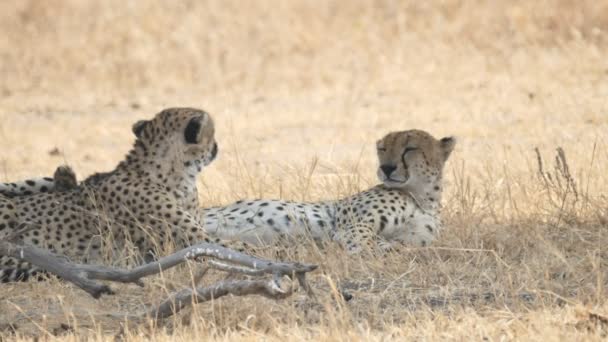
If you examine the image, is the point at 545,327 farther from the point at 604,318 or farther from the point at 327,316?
the point at 327,316

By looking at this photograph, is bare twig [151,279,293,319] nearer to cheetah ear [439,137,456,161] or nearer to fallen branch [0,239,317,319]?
fallen branch [0,239,317,319]

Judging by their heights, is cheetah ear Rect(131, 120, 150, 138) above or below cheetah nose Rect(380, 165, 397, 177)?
above

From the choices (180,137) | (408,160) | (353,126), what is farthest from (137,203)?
(353,126)

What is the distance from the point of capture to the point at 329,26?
15211 millimetres

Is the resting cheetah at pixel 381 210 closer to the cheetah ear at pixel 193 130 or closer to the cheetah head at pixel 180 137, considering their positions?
the cheetah head at pixel 180 137

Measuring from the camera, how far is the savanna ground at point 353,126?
16.0ft

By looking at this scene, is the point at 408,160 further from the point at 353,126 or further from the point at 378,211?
the point at 353,126

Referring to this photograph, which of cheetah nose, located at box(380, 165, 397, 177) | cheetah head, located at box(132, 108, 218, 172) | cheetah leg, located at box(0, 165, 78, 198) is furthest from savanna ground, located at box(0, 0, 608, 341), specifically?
cheetah leg, located at box(0, 165, 78, 198)

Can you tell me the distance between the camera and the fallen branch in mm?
4668

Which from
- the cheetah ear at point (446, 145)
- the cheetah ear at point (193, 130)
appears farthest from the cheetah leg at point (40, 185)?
the cheetah ear at point (446, 145)

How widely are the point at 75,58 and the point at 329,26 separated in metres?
2.81

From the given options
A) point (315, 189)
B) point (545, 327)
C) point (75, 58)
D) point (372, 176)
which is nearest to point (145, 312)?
point (545, 327)

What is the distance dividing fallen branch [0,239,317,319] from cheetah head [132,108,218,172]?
127 cm

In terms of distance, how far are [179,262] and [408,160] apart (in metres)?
2.11
